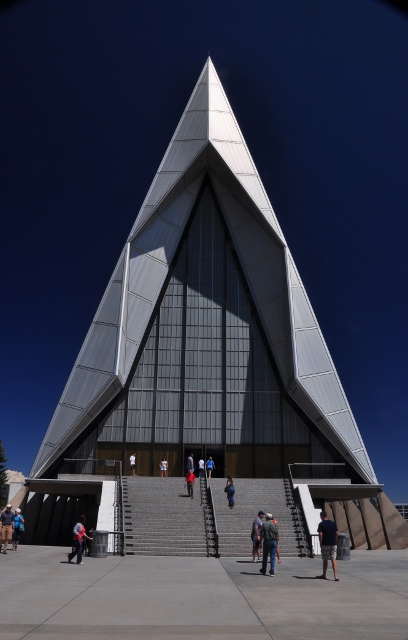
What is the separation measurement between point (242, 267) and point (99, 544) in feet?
64.6

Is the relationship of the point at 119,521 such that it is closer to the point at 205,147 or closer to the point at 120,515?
the point at 120,515

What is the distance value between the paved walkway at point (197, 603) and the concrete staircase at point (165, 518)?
13.2 feet

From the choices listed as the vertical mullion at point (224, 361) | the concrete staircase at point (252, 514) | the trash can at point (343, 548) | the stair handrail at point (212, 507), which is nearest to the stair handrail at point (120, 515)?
the stair handrail at point (212, 507)

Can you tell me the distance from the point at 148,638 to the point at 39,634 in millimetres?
1271

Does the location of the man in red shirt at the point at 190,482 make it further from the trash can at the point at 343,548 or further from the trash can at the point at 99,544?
the trash can at the point at 343,548

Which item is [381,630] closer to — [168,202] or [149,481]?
[149,481]

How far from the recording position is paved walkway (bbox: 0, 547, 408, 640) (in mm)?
6840

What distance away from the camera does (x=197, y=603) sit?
8875 mm

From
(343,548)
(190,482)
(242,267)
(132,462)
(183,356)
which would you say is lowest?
(343,548)

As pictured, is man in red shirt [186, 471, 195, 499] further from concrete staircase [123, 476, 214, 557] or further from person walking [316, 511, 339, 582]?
person walking [316, 511, 339, 582]

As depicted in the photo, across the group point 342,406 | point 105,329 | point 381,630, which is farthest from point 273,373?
point 381,630

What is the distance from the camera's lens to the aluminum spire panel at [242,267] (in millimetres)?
27781

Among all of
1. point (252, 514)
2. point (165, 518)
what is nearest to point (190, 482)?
point (165, 518)

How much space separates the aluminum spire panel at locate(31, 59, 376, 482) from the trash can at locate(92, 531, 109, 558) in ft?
33.9
